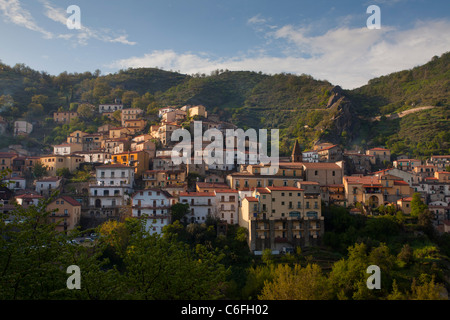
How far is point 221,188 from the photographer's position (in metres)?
51.7

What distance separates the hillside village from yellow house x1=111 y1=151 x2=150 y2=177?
6.4 inches

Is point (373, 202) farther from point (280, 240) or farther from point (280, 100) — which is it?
point (280, 100)

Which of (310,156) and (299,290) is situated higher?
(310,156)

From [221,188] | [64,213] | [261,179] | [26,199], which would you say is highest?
[261,179]

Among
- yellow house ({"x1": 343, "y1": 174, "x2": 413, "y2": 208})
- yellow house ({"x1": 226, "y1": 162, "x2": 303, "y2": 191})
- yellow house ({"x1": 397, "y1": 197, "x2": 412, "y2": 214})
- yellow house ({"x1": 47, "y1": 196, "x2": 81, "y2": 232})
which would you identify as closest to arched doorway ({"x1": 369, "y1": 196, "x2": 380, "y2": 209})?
yellow house ({"x1": 343, "y1": 174, "x2": 413, "y2": 208})

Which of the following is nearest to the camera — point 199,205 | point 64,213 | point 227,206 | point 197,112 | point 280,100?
point 64,213

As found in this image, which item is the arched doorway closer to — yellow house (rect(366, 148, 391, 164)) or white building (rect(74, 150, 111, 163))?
yellow house (rect(366, 148, 391, 164))

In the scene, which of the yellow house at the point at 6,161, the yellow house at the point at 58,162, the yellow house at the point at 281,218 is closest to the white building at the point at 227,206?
the yellow house at the point at 281,218

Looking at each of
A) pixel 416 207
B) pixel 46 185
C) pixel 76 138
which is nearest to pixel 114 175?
pixel 46 185

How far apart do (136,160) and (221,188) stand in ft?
54.2

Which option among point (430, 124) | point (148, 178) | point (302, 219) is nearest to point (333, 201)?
point (302, 219)

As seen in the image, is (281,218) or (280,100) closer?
(281,218)

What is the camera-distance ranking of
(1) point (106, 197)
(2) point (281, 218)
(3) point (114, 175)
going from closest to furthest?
(2) point (281, 218)
(1) point (106, 197)
(3) point (114, 175)

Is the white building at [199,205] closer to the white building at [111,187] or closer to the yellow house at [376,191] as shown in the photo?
the white building at [111,187]
